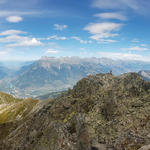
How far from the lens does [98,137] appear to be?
3422 centimetres

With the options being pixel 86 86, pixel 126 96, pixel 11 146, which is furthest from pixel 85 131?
pixel 11 146

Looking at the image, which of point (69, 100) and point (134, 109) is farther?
point (69, 100)

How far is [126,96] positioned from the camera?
1998 inches

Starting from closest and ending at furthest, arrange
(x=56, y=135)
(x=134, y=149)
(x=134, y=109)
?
(x=134, y=149) → (x=134, y=109) → (x=56, y=135)

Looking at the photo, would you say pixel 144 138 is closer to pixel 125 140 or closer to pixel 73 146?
pixel 125 140

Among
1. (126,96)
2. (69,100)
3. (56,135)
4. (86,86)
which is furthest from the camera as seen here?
(86,86)

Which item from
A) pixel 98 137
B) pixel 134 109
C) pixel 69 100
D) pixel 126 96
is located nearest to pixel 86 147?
pixel 98 137

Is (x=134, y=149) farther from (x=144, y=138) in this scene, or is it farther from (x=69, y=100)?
(x=69, y=100)

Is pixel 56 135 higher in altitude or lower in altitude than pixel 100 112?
lower

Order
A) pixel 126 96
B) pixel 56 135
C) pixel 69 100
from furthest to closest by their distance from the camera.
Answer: pixel 69 100 → pixel 126 96 → pixel 56 135

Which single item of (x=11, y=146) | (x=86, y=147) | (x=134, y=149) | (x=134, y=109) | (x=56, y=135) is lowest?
(x=11, y=146)

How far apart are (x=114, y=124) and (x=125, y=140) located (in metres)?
6.46

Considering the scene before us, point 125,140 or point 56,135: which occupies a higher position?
point 125,140

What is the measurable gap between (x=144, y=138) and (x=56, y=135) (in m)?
24.1
